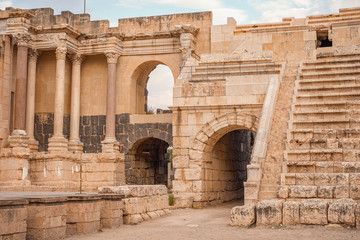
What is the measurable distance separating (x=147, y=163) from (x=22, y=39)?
847 centimetres

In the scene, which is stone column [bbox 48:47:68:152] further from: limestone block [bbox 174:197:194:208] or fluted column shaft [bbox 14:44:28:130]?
limestone block [bbox 174:197:194:208]

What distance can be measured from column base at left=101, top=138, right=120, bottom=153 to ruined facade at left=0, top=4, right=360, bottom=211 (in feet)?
0.18

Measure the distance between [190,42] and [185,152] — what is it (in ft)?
29.5

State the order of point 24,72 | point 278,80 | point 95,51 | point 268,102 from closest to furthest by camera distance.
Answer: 1. point 268,102
2. point 278,80
3. point 24,72
4. point 95,51

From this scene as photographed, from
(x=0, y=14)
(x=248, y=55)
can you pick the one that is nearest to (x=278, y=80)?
(x=248, y=55)

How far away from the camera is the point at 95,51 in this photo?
25.4 m

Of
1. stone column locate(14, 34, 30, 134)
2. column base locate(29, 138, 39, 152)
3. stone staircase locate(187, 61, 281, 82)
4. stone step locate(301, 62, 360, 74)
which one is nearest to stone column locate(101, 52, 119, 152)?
column base locate(29, 138, 39, 152)

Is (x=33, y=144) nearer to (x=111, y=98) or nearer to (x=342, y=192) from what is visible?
(x=111, y=98)

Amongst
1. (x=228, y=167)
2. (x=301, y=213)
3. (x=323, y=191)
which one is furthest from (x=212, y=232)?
(x=228, y=167)

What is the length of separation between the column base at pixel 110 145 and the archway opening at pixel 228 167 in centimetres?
598

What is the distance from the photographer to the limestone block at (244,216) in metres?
10.5

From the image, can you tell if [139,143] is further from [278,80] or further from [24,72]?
[278,80]

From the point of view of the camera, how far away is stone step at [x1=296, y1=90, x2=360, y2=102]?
48.1 feet

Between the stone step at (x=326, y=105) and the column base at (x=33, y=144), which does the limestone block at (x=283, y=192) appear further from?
the column base at (x=33, y=144)
